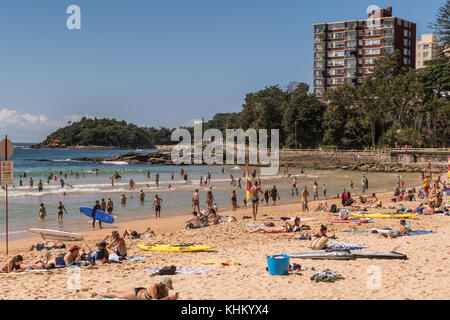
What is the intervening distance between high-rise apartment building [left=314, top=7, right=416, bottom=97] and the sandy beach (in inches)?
3094

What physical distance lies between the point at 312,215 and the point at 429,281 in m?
12.5

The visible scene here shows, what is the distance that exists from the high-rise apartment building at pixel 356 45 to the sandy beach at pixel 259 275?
78579mm

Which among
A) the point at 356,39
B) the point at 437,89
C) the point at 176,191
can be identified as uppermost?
the point at 356,39

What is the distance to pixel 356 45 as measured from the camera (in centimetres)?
8881

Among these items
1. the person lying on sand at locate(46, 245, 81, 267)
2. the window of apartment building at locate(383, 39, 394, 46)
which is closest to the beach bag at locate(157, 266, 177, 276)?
the person lying on sand at locate(46, 245, 81, 267)

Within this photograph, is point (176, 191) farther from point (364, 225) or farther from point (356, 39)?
point (356, 39)

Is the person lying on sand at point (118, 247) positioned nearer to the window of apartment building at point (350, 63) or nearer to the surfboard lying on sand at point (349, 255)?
the surfboard lying on sand at point (349, 255)

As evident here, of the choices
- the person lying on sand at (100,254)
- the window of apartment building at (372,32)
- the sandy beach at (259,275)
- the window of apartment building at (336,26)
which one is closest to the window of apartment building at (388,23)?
the window of apartment building at (372,32)

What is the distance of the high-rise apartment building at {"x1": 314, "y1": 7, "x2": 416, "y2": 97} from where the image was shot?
86188 millimetres

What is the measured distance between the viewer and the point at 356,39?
88625mm

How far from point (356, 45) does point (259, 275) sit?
8680cm

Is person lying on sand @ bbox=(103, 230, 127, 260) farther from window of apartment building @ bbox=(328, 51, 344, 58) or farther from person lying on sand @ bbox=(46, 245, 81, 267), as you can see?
window of apartment building @ bbox=(328, 51, 344, 58)
